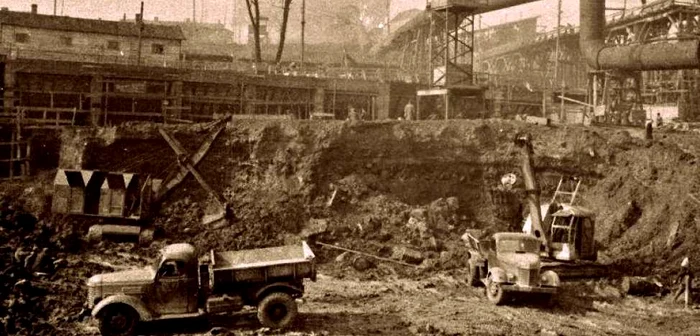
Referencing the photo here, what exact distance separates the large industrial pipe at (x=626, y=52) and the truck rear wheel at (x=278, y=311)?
2176cm

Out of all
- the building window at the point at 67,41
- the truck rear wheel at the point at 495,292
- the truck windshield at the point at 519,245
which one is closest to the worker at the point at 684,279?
the truck windshield at the point at 519,245

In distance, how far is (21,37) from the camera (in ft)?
131

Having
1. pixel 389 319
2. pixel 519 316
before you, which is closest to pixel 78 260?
pixel 389 319

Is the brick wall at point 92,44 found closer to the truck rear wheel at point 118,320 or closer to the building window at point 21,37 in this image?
the building window at point 21,37

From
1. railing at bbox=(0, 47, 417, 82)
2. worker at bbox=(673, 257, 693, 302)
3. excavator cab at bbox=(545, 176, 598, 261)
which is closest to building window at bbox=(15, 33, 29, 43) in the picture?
railing at bbox=(0, 47, 417, 82)

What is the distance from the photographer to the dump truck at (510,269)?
16.8m

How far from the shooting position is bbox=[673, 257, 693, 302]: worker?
1772 centimetres

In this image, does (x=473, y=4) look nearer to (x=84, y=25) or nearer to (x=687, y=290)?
(x=687, y=290)

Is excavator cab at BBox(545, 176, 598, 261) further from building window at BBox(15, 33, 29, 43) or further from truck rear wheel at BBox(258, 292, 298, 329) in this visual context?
building window at BBox(15, 33, 29, 43)

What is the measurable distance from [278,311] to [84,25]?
3332 centimetres

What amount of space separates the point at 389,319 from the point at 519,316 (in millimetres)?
3373

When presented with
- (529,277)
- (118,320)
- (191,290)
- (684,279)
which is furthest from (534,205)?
(118,320)

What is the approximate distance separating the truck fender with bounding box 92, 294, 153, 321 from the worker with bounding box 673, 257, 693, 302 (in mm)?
14088

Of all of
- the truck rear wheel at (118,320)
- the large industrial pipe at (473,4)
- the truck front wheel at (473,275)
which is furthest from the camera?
the large industrial pipe at (473,4)
